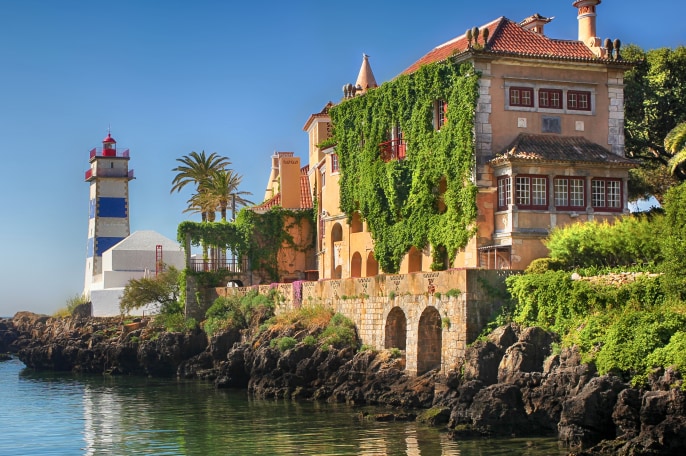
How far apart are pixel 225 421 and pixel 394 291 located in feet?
30.3

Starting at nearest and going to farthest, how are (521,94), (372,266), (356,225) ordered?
(521,94)
(372,266)
(356,225)

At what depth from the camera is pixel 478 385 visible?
3484cm

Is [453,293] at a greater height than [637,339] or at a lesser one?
greater

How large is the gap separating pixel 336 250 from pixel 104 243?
115 ft

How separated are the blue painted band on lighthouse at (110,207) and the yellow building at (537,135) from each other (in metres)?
47.3

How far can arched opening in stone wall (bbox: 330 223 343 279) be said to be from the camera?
201 ft

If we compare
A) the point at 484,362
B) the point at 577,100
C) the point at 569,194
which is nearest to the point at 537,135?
the point at 577,100

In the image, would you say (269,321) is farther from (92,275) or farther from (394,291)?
(92,275)

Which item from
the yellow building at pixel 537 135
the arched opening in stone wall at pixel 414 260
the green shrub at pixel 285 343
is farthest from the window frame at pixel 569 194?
the green shrub at pixel 285 343

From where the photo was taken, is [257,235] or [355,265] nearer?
[355,265]

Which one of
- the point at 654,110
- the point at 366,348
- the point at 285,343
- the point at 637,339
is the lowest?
the point at 366,348

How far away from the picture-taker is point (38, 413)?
1778 inches

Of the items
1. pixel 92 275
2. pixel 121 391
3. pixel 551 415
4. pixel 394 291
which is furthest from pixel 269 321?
pixel 92 275

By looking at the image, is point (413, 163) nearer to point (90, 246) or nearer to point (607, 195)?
point (607, 195)
